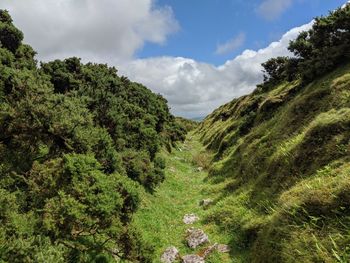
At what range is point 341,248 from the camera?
13.5m

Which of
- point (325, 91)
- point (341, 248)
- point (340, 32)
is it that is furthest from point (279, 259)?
point (340, 32)

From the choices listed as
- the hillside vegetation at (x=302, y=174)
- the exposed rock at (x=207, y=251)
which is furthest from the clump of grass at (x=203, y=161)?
the exposed rock at (x=207, y=251)

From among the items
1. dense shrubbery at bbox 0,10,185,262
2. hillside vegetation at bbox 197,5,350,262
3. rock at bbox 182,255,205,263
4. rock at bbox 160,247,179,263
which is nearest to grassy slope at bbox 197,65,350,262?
hillside vegetation at bbox 197,5,350,262

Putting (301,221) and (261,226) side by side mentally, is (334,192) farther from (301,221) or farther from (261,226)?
(261,226)

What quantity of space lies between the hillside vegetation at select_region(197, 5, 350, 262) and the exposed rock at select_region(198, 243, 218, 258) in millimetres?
1352

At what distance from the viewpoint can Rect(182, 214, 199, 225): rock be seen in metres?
27.5

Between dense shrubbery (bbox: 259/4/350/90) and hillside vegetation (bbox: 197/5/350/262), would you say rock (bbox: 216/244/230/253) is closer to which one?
hillside vegetation (bbox: 197/5/350/262)

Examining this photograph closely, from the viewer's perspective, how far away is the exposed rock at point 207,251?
70.0ft

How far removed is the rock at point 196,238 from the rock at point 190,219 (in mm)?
2620

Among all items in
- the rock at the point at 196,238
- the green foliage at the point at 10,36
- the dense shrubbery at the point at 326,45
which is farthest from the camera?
the green foliage at the point at 10,36

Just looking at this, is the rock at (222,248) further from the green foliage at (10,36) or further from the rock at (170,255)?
the green foliage at (10,36)

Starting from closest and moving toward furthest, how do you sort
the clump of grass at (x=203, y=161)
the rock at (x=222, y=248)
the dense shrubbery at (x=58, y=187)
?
the dense shrubbery at (x=58, y=187), the rock at (x=222, y=248), the clump of grass at (x=203, y=161)

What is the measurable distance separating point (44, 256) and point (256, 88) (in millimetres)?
65311

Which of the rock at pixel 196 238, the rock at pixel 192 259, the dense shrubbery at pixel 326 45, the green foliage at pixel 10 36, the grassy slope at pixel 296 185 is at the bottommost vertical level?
the rock at pixel 192 259
